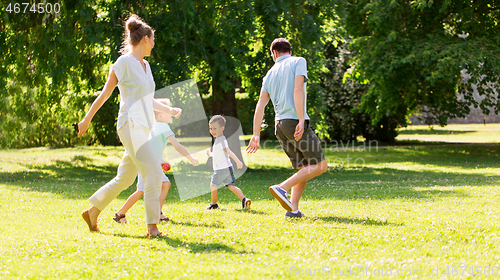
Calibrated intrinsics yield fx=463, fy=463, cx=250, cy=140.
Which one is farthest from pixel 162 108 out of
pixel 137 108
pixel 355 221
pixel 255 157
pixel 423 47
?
pixel 255 157

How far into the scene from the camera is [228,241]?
4883 mm

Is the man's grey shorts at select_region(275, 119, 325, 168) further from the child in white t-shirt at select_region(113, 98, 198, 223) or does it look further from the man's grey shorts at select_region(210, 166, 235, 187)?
the man's grey shorts at select_region(210, 166, 235, 187)

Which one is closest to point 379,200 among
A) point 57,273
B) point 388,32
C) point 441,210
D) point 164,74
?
point 441,210

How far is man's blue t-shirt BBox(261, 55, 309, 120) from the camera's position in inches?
238

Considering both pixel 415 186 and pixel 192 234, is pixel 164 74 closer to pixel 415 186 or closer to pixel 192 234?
pixel 415 186

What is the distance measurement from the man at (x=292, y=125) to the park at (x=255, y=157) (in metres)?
0.17

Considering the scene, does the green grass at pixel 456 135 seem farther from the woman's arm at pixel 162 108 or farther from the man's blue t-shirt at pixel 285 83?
the woman's arm at pixel 162 108

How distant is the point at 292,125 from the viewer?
19.8 ft

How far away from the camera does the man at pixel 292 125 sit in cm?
596

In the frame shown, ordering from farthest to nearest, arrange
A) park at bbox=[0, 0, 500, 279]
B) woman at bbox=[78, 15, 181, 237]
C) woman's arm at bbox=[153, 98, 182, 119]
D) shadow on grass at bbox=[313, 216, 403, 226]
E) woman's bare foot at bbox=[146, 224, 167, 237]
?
shadow on grass at bbox=[313, 216, 403, 226]
woman's arm at bbox=[153, 98, 182, 119]
woman's bare foot at bbox=[146, 224, 167, 237]
woman at bbox=[78, 15, 181, 237]
park at bbox=[0, 0, 500, 279]

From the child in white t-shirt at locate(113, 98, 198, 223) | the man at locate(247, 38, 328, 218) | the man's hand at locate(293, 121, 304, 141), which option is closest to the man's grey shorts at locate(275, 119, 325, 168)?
the man at locate(247, 38, 328, 218)

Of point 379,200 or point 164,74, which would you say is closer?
point 379,200

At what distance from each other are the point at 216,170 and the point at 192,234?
8.40ft

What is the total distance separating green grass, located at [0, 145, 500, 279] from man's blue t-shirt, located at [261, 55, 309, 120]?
1.45 meters
